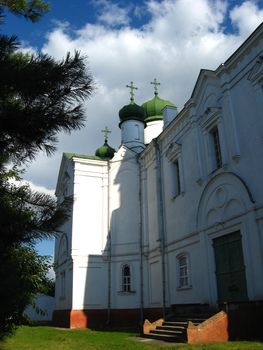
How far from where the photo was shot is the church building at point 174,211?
1405cm

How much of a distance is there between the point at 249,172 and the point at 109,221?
38.5 feet

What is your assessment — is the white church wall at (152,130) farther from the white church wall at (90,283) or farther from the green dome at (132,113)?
the white church wall at (90,283)

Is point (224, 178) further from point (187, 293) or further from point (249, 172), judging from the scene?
point (187, 293)

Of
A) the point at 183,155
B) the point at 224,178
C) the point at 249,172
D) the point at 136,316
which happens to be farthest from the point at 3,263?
the point at 136,316

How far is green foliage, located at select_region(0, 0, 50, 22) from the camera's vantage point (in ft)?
16.1

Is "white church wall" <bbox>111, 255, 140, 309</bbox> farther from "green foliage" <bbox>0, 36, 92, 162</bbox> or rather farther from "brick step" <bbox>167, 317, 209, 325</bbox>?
"green foliage" <bbox>0, 36, 92, 162</bbox>

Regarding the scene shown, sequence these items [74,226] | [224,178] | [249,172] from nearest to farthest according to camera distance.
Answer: [249,172]
[224,178]
[74,226]

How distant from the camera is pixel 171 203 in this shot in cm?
1989

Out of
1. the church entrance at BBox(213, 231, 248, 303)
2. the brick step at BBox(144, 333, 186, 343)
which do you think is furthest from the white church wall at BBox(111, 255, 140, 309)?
the church entrance at BBox(213, 231, 248, 303)

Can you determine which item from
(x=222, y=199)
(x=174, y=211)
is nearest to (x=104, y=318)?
(x=174, y=211)

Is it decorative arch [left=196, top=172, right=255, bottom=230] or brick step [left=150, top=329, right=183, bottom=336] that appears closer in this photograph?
brick step [left=150, top=329, right=183, bottom=336]

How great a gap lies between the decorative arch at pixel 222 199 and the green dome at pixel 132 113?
13404mm

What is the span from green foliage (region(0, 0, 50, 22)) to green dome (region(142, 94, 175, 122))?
2561cm

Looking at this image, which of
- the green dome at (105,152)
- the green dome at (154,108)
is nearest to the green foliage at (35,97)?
the green dome at (105,152)
